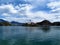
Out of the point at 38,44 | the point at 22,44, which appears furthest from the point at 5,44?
the point at 38,44

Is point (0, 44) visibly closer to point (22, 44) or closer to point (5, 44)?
point (5, 44)

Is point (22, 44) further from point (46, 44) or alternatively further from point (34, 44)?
point (46, 44)

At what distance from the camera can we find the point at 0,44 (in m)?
25.0

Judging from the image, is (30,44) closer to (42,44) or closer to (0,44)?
(42,44)

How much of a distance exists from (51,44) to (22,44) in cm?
607

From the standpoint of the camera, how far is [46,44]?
2538cm

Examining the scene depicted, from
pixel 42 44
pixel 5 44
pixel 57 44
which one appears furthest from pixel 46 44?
pixel 5 44

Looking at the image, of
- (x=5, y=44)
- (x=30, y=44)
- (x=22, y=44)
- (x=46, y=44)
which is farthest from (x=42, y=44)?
(x=5, y=44)

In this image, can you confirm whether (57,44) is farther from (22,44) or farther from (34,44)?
(22,44)

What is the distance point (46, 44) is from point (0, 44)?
31.0 feet

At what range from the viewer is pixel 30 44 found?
25312 millimetres

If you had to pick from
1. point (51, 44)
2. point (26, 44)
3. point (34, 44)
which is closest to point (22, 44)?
point (26, 44)

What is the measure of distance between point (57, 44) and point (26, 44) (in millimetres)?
6546

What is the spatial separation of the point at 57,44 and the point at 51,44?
130 centimetres
